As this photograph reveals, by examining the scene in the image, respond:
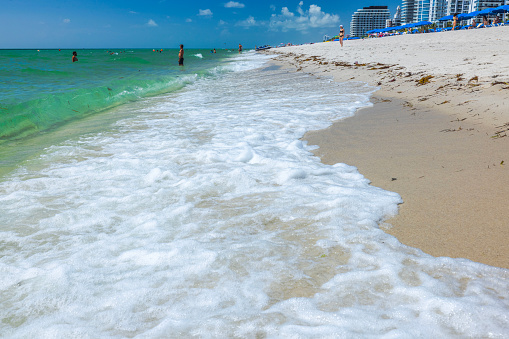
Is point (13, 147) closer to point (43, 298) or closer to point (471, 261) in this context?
point (43, 298)

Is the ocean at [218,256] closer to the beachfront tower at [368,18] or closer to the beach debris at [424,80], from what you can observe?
the beach debris at [424,80]

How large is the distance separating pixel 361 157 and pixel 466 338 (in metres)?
2.38

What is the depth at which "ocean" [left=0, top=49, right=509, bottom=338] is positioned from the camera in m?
1.44

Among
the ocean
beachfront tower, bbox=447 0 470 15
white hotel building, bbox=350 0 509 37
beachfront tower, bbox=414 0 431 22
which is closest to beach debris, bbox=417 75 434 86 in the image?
the ocean

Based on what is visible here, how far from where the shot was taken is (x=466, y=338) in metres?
1.28

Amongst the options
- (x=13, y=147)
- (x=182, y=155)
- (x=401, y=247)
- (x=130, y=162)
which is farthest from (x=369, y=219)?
(x=13, y=147)

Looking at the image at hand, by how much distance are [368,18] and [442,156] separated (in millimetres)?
163350

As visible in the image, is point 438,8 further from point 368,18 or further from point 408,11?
point 368,18

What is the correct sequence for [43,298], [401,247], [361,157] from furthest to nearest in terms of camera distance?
[361,157] < [401,247] < [43,298]

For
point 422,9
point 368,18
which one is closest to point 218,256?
point 422,9

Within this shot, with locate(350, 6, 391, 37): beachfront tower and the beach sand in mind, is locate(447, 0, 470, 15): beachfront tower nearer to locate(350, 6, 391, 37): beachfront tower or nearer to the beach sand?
locate(350, 6, 391, 37): beachfront tower

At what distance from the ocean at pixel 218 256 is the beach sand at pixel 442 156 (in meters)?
0.17

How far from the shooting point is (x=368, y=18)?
14400 cm

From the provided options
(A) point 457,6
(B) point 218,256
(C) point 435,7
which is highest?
(C) point 435,7
